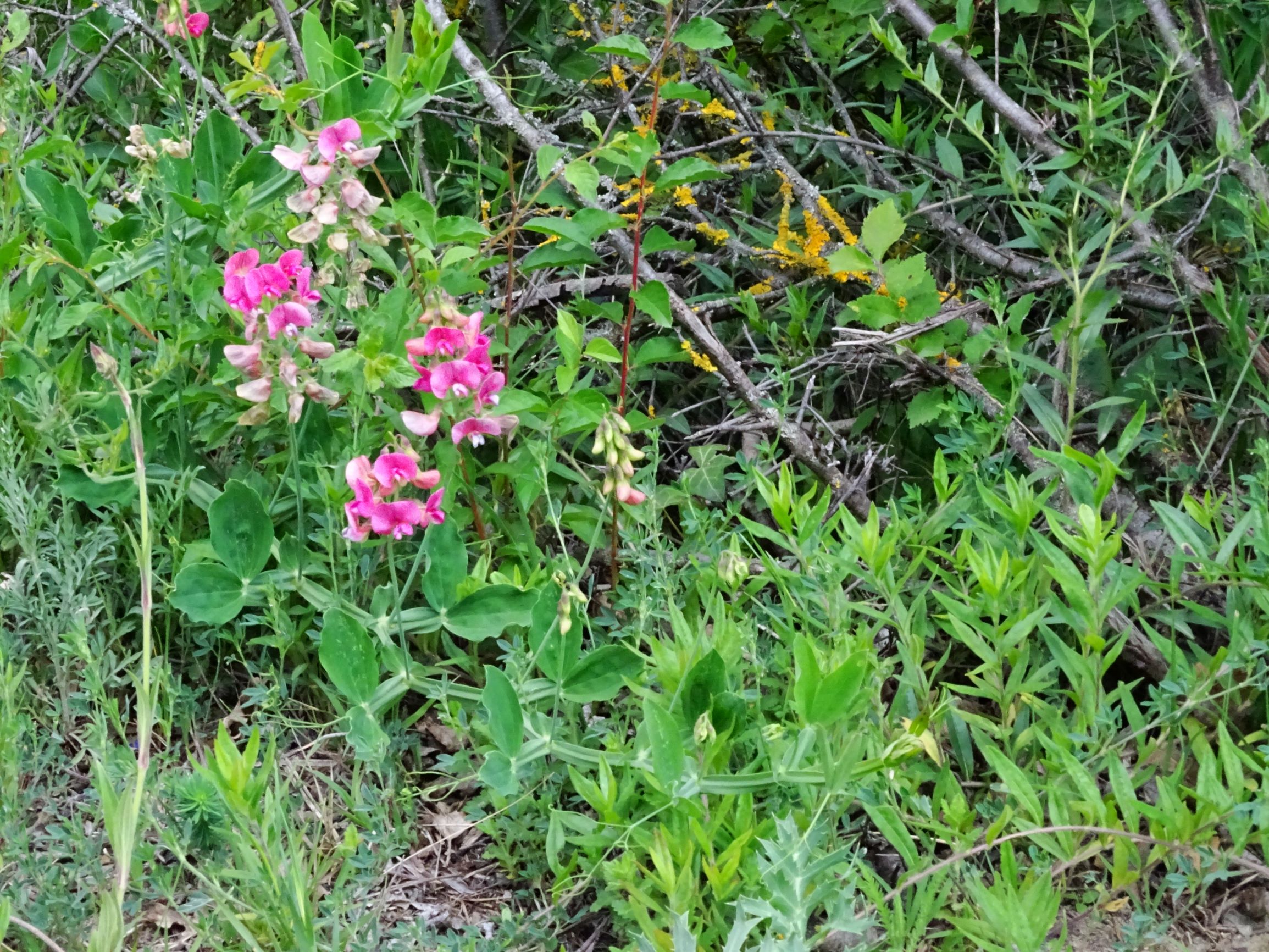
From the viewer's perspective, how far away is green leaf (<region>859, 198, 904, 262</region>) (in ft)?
7.30

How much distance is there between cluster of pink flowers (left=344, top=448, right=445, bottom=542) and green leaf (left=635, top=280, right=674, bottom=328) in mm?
627

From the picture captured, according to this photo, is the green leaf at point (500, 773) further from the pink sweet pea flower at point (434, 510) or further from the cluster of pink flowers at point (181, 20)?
the cluster of pink flowers at point (181, 20)

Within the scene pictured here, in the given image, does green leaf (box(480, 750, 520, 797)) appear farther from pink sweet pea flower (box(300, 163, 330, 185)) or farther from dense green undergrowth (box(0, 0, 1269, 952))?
pink sweet pea flower (box(300, 163, 330, 185))

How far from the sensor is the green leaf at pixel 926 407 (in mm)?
2213

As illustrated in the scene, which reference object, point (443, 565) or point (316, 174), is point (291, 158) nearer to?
point (316, 174)

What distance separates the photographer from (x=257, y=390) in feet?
5.47

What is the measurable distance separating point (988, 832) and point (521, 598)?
745 mm

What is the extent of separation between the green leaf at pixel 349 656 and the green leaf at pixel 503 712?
0.61ft

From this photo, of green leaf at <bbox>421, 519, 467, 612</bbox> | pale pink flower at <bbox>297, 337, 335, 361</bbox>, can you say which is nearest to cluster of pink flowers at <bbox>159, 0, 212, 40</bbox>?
pale pink flower at <bbox>297, 337, 335, 361</bbox>

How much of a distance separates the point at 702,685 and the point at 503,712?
0.27 metres

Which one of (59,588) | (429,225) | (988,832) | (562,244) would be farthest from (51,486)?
(988,832)

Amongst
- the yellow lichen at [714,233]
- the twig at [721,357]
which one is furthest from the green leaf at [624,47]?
the yellow lichen at [714,233]

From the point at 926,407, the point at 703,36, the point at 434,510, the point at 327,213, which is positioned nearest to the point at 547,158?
the point at 703,36

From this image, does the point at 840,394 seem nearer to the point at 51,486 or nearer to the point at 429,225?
the point at 429,225
